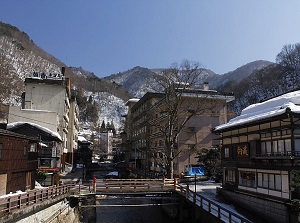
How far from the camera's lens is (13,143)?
2477 centimetres

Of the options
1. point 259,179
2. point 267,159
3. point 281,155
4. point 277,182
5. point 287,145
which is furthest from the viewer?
point 259,179

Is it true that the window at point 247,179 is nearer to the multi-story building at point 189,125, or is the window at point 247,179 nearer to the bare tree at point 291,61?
the multi-story building at point 189,125

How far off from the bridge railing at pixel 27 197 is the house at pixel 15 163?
7.04ft

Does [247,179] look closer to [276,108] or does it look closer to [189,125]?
[276,108]

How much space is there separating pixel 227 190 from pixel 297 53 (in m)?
90.0

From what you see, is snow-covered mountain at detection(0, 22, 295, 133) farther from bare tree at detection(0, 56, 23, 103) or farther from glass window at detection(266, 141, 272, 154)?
glass window at detection(266, 141, 272, 154)

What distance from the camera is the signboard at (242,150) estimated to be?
26987 mm

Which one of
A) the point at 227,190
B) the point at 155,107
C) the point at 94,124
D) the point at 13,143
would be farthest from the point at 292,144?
the point at 94,124

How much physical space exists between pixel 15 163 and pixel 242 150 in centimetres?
1969

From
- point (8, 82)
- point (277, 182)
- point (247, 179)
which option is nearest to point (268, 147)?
point (277, 182)

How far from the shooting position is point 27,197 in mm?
18219

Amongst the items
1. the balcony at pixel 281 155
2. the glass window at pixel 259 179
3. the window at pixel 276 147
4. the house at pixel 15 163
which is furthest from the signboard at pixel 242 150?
the house at pixel 15 163

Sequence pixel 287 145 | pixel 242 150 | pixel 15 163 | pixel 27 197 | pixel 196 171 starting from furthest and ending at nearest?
pixel 196 171
pixel 242 150
pixel 15 163
pixel 287 145
pixel 27 197

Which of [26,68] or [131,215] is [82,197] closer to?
[131,215]
